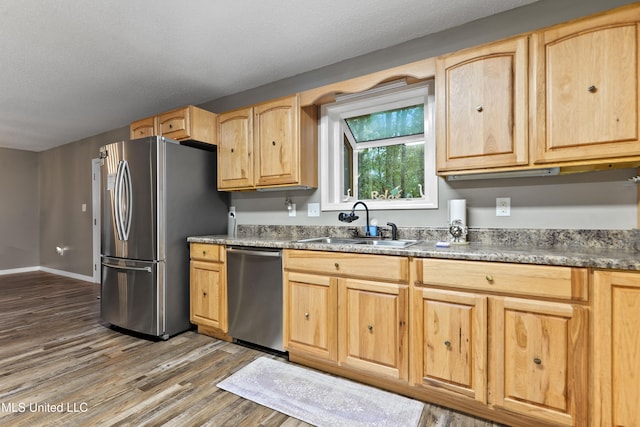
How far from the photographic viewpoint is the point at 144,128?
3.35 metres

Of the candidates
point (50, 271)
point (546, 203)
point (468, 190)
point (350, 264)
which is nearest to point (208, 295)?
point (350, 264)

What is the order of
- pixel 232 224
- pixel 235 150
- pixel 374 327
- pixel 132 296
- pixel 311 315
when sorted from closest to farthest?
pixel 374 327 < pixel 311 315 < pixel 132 296 < pixel 235 150 < pixel 232 224

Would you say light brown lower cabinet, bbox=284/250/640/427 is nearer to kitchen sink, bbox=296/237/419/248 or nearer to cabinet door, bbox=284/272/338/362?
cabinet door, bbox=284/272/338/362

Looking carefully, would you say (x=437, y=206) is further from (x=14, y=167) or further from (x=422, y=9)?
(x=14, y=167)

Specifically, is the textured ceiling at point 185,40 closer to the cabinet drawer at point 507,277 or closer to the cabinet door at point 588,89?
the cabinet door at point 588,89

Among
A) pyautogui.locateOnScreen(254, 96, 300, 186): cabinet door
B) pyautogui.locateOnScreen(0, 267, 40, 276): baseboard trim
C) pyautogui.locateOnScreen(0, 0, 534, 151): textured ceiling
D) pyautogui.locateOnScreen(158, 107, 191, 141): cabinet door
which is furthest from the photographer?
pyautogui.locateOnScreen(0, 267, 40, 276): baseboard trim

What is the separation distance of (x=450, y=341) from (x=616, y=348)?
26.4 inches

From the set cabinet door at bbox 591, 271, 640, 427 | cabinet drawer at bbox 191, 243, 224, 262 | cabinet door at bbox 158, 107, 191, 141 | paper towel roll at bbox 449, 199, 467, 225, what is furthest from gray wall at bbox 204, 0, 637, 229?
cabinet door at bbox 158, 107, 191, 141

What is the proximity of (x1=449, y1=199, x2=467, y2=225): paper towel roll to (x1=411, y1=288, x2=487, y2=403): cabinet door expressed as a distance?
23.8 inches

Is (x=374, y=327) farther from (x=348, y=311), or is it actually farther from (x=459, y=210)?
(x=459, y=210)

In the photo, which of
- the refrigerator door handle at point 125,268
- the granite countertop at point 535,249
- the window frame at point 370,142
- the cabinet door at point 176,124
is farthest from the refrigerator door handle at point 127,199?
the window frame at point 370,142

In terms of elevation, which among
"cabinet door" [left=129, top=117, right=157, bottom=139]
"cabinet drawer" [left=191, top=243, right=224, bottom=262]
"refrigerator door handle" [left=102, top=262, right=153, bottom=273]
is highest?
"cabinet door" [left=129, top=117, right=157, bottom=139]

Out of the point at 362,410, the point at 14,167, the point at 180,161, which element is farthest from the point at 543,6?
the point at 14,167

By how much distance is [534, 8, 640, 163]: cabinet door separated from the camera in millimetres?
1469
